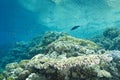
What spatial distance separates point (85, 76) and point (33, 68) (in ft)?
4.78

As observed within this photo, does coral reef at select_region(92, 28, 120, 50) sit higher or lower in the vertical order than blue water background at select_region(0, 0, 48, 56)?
lower

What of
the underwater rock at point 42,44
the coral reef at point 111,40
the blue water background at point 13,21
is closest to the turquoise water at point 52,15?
the blue water background at point 13,21

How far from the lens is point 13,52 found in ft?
78.8

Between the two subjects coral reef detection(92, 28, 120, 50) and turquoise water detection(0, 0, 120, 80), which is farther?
turquoise water detection(0, 0, 120, 80)

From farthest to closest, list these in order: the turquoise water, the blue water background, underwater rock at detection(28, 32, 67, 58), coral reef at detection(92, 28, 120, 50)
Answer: the blue water background → the turquoise water → coral reef at detection(92, 28, 120, 50) → underwater rock at detection(28, 32, 67, 58)

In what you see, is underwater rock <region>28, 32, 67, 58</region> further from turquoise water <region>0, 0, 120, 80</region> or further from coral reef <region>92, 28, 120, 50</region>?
turquoise water <region>0, 0, 120, 80</region>

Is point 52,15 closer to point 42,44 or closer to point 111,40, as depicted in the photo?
point 111,40

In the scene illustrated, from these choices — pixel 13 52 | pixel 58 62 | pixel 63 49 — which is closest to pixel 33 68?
pixel 58 62

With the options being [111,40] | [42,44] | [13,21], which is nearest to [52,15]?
[13,21]

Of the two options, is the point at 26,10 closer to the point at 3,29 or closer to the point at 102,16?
the point at 102,16

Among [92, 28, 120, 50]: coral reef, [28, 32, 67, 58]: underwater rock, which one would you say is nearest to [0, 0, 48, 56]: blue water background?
[28, 32, 67, 58]: underwater rock

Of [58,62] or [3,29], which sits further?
[3,29]

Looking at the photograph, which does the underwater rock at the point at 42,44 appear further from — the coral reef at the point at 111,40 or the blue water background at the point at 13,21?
the blue water background at the point at 13,21

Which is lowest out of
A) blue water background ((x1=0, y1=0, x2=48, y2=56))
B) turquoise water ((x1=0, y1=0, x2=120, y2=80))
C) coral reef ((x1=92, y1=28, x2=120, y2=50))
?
coral reef ((x1=92, y1=28, x2=120, y2=50))
